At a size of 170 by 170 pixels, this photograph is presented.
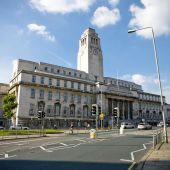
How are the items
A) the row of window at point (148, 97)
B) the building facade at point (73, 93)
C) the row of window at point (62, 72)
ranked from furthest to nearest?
the row of window at point (148, 97), the row of window at point (62, 72), the building facade at point (73, 93)

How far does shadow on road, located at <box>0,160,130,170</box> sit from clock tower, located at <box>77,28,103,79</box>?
254 ft

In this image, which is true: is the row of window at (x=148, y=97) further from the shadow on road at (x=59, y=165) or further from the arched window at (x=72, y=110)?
the shadow on road at (x=59, y=165)

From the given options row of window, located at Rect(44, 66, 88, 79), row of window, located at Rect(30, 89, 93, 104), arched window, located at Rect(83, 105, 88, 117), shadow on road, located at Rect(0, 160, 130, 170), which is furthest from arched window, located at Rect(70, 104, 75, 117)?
shadow on road, located at Rect(0, 160, 130, 170)

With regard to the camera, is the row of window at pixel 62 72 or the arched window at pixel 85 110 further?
the row of window at pixel 62 72

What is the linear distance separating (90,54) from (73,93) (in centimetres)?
2399

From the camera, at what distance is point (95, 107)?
26.0 meters

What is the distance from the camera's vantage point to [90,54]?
89688 mm

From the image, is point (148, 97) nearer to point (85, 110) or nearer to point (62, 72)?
point (85, 110)

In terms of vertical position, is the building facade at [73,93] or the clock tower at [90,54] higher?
the clock tower at [90,54]

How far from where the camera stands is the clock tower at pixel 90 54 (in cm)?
8875

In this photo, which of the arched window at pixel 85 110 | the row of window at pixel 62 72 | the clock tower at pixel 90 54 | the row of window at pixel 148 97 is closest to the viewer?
the arched window at pixel 85 110

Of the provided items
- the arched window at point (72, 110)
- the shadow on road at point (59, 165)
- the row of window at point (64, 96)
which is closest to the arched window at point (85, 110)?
the row of window at point (64, 96)

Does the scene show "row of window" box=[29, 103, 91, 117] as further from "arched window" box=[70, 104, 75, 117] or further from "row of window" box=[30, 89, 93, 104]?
"row of window" box=[30, 89, 93, 104]

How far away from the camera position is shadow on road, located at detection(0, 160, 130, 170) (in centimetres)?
921
